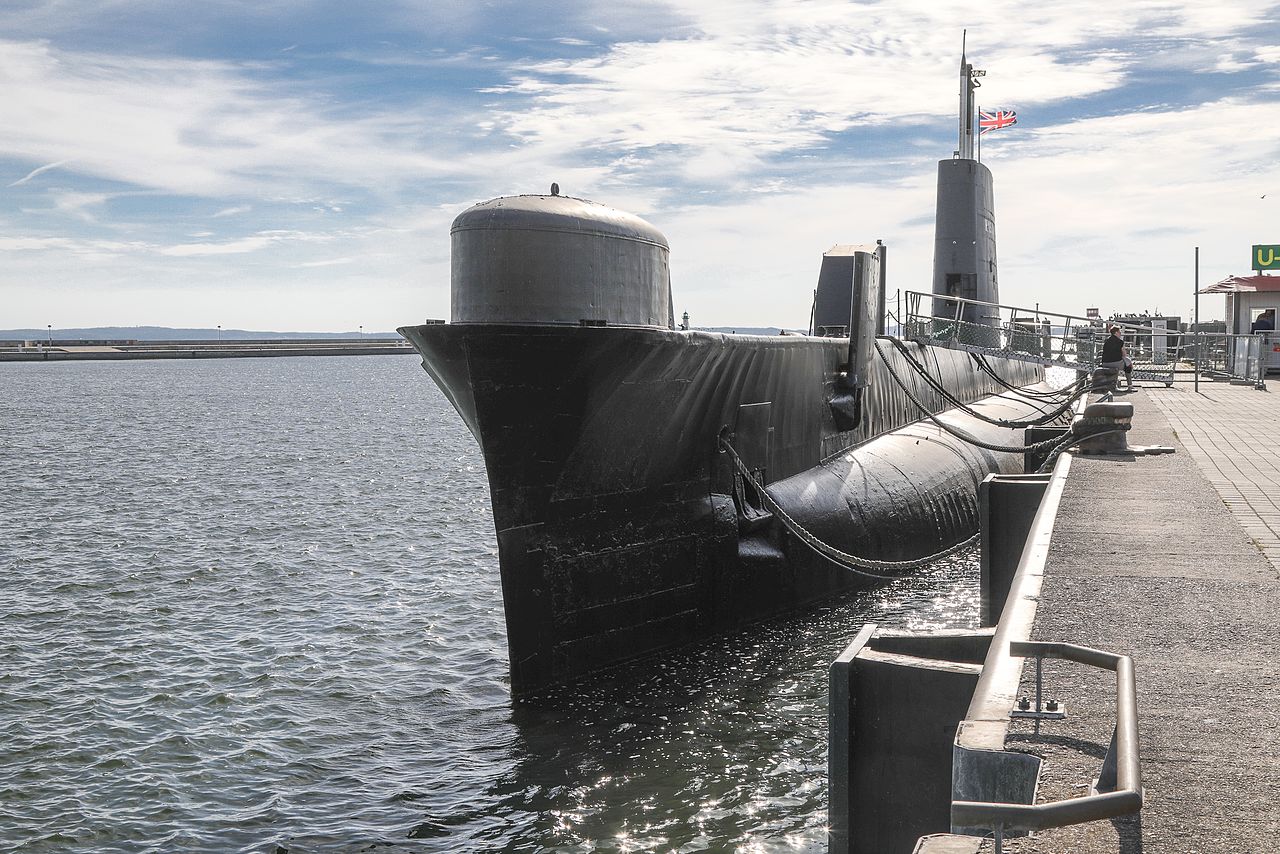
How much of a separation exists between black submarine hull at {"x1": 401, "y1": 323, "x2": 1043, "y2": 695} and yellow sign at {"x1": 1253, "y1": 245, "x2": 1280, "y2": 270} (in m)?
32.2

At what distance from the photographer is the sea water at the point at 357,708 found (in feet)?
23.8

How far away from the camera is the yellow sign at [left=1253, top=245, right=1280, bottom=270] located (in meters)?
38.3

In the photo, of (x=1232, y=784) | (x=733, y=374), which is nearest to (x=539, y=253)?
(x=733, y=374)

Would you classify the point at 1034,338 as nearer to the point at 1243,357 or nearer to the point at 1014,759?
the point at 1243,357

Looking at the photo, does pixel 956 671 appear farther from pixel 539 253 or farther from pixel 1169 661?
pixel 539 253

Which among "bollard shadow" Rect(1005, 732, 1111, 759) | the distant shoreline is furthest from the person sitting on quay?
the distant shoreline

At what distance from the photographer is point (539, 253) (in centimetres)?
861

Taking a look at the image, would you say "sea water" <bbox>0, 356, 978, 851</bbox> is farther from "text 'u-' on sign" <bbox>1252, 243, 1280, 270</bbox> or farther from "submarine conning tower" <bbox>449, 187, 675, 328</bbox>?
"text 'u-' on sign" <bbox>1252, 243, 1280, 270</bbox>

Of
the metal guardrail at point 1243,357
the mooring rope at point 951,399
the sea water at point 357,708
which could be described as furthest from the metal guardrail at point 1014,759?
the metal guardrail at point 1243,357

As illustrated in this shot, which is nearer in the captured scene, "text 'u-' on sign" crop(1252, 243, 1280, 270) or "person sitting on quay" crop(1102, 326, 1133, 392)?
"person sitting on quay" crop(1102, 326, 1133, 392)

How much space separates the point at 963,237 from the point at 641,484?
17.1 metres

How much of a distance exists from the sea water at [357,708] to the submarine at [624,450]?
46cm

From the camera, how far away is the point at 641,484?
31.2 ft

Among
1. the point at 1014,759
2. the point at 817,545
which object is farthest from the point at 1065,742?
the point at 817,545
